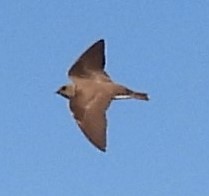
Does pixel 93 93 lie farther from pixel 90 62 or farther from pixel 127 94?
pixel 90 62

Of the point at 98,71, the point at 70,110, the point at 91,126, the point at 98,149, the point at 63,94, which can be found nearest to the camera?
the point at 98,149

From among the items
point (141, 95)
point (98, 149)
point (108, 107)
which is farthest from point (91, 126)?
point (141, 95)

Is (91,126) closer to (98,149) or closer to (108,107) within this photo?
(108,107)

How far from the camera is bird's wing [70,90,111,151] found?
6207mm

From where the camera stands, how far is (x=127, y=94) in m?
7.52

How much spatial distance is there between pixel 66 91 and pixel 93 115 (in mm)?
757

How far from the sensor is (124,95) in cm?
741

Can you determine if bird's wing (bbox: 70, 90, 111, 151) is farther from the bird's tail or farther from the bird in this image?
the bird's tail

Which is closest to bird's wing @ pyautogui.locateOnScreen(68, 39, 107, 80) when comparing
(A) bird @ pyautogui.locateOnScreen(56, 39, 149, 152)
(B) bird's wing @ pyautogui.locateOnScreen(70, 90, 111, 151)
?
(A) bird @ pyautogui.locateOnScreen(56, 39, 149, 152)

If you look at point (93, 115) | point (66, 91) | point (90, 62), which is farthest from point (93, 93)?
point (90, 62)

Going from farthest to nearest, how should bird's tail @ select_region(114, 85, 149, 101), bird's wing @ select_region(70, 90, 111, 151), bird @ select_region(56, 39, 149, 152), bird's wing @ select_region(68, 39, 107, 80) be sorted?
bird's wing @ select_region(68, 39, 107, 80)
bird's tail @ select_region(114, 85, 149, 101)
bird @ select_region(56, 39, 149, 152)
bird's wing @ select_region(70, 90, 111, 151)

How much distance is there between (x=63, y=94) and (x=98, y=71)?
0.68m

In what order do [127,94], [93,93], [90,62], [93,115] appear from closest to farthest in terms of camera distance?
[93,115]
[93,93]
[127,94]
[90,62]

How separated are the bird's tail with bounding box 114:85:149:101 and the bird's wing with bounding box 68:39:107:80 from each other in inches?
19.8
